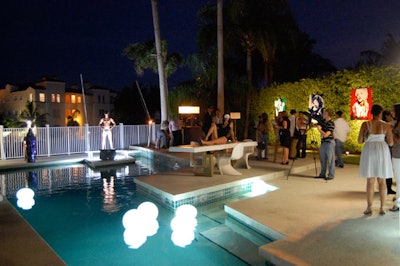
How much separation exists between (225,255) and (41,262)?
235 centimetres

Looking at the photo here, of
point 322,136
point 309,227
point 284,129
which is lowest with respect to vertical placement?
point 309,227

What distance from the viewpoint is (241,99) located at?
1783 centimetres

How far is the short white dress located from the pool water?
2.30 meters

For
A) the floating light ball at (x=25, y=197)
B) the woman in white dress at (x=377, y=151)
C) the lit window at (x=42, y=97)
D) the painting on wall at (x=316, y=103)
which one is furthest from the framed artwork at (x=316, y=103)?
the lit window at (x=42, y=97)

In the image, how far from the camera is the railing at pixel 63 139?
14188 millimetres

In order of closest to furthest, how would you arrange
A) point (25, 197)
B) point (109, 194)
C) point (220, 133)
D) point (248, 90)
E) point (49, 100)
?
point (25, 197), point (109, 194), point (220, 133), point (248, 90), point (49, 100)

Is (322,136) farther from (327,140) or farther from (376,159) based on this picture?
(376,159)

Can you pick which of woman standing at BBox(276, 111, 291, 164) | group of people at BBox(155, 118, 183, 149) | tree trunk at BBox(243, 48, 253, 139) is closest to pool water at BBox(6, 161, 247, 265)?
woman standing at BBox(276, 111, 291, 164)

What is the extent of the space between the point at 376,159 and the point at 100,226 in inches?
182

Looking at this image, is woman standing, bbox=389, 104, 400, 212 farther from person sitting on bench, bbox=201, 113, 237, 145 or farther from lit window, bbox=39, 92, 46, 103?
lit window, bbox=39, 92, 46, 103

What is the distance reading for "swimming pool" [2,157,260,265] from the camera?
4.73 m

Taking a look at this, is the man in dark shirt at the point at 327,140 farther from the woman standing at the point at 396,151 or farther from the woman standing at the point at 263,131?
the woman standing at the point at 263,131

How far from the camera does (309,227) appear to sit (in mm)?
4742

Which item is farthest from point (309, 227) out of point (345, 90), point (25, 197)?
point (345, 90)
